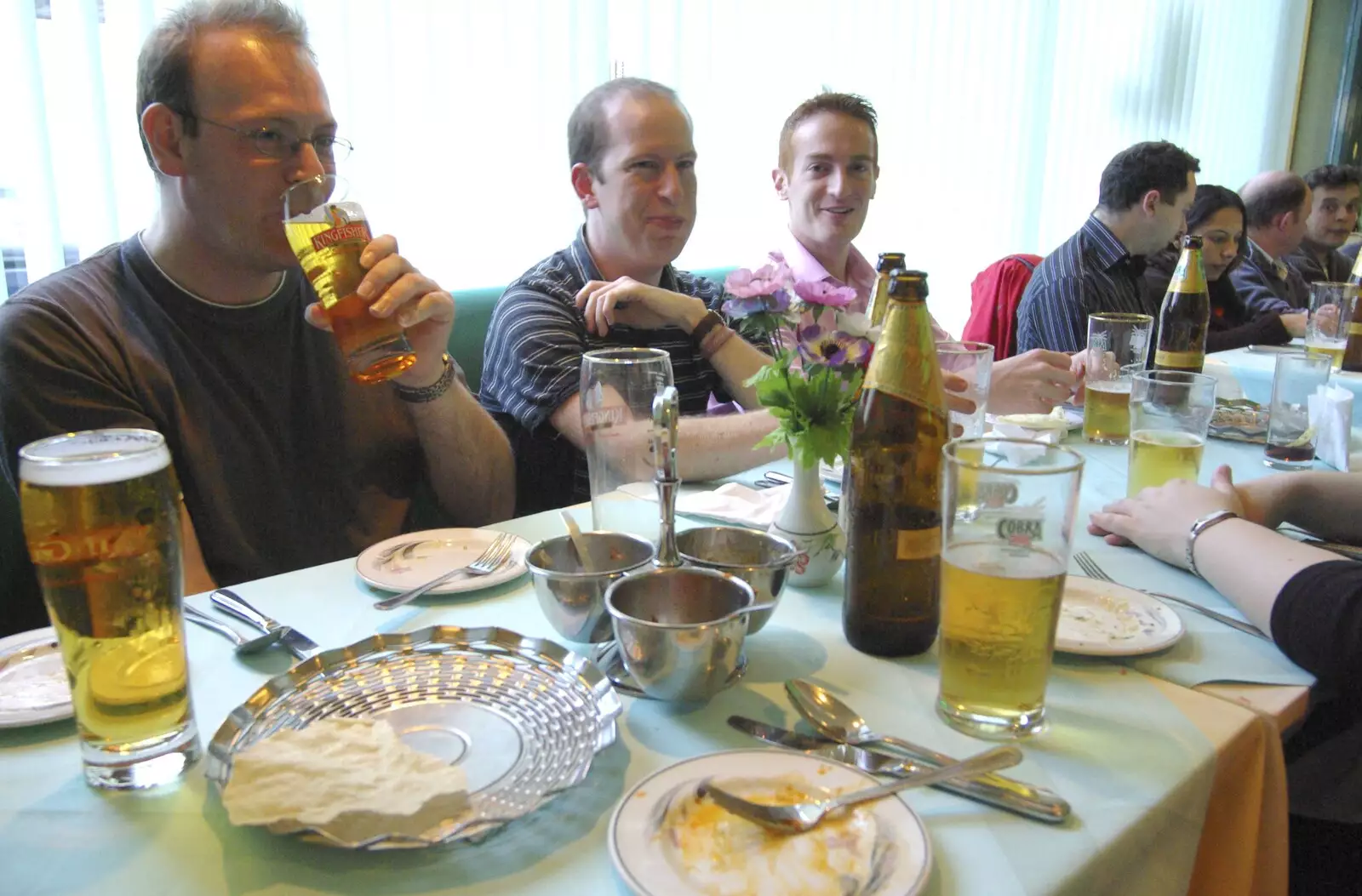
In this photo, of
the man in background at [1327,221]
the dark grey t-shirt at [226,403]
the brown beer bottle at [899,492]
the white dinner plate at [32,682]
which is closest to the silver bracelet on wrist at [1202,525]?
the brown beer bottle at [899,492]

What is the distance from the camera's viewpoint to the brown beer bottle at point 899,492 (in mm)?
832

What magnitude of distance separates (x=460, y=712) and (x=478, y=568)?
0.32m

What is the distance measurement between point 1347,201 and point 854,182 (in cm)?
430

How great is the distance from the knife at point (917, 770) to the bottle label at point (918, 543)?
20cm

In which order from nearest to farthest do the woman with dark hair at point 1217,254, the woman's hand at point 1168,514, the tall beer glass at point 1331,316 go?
the woman's hand at point 1168,514, the tall beer glass at point 1331,316, the woman with dark hair at point 1217,254

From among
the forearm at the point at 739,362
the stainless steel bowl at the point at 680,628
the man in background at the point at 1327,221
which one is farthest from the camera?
the man in background at the point at 1327,221

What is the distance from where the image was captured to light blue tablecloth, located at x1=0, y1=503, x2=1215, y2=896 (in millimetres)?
564

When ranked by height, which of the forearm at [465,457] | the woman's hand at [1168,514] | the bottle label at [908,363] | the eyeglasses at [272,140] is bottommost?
the forearm at [465,457]

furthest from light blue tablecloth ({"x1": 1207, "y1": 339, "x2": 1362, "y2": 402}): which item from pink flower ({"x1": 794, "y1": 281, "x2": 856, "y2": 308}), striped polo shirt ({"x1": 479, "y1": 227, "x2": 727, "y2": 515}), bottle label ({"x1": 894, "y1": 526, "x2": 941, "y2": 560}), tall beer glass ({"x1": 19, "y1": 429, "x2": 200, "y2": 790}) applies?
tall beer glass ({"x1": 19, "y1": 429, "x2": 200, "y2": 790})

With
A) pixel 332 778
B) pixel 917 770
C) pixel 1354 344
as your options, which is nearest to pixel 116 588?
pixel 332 778

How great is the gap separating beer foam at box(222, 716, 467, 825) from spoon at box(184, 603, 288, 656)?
9.1 inches

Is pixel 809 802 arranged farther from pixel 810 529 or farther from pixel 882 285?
pixel 882 285

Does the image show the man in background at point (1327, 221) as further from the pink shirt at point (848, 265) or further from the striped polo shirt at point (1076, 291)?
the pink shirt at point (848, 265)

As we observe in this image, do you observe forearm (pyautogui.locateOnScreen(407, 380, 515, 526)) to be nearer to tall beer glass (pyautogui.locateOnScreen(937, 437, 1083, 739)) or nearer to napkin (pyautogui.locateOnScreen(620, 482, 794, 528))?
napkin (pyautogui.locateOnScreen(620, 482, 794, 528))
